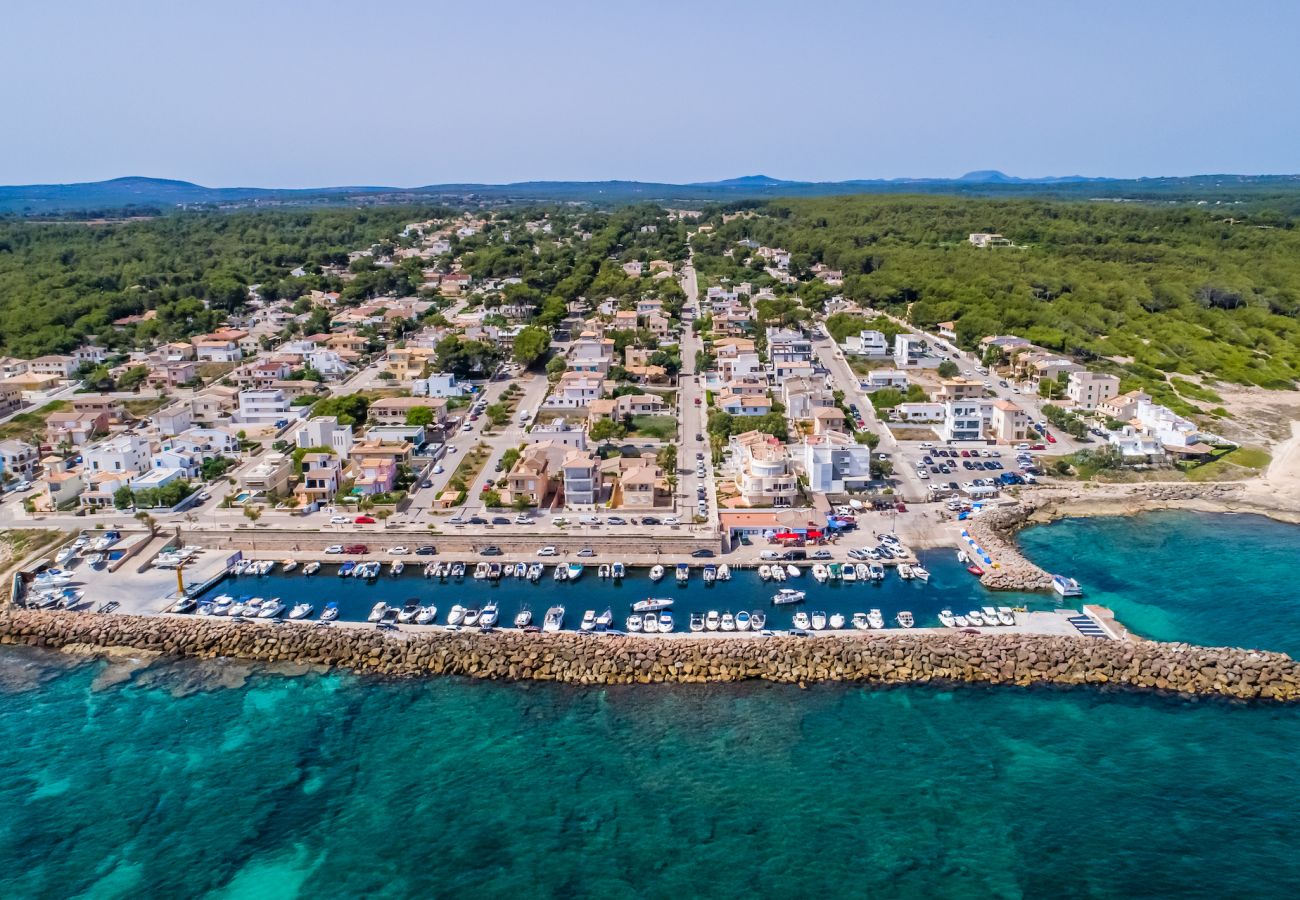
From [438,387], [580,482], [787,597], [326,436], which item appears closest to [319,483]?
[326,436]

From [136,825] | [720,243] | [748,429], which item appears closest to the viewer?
[136,825]

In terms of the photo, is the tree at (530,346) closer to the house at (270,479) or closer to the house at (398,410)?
the house at (398,410)

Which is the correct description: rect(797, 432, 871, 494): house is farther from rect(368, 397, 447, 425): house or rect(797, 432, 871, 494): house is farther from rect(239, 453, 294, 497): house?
rect(239, 453, 294, 497): house

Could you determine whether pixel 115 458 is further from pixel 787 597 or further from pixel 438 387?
pixel 787 597

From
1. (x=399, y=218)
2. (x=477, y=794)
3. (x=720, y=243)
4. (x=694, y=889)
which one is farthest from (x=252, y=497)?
(x=399, y=218)

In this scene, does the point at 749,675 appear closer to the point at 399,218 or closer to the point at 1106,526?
the point at 1106,526

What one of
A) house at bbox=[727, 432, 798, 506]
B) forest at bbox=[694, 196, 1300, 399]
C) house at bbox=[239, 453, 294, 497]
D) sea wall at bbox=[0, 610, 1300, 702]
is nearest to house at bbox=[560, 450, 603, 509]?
house at bbox=[727, 432, 798, 506]

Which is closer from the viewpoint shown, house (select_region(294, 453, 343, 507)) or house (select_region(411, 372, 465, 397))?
house (select_region(294, 453, 343, 507))
